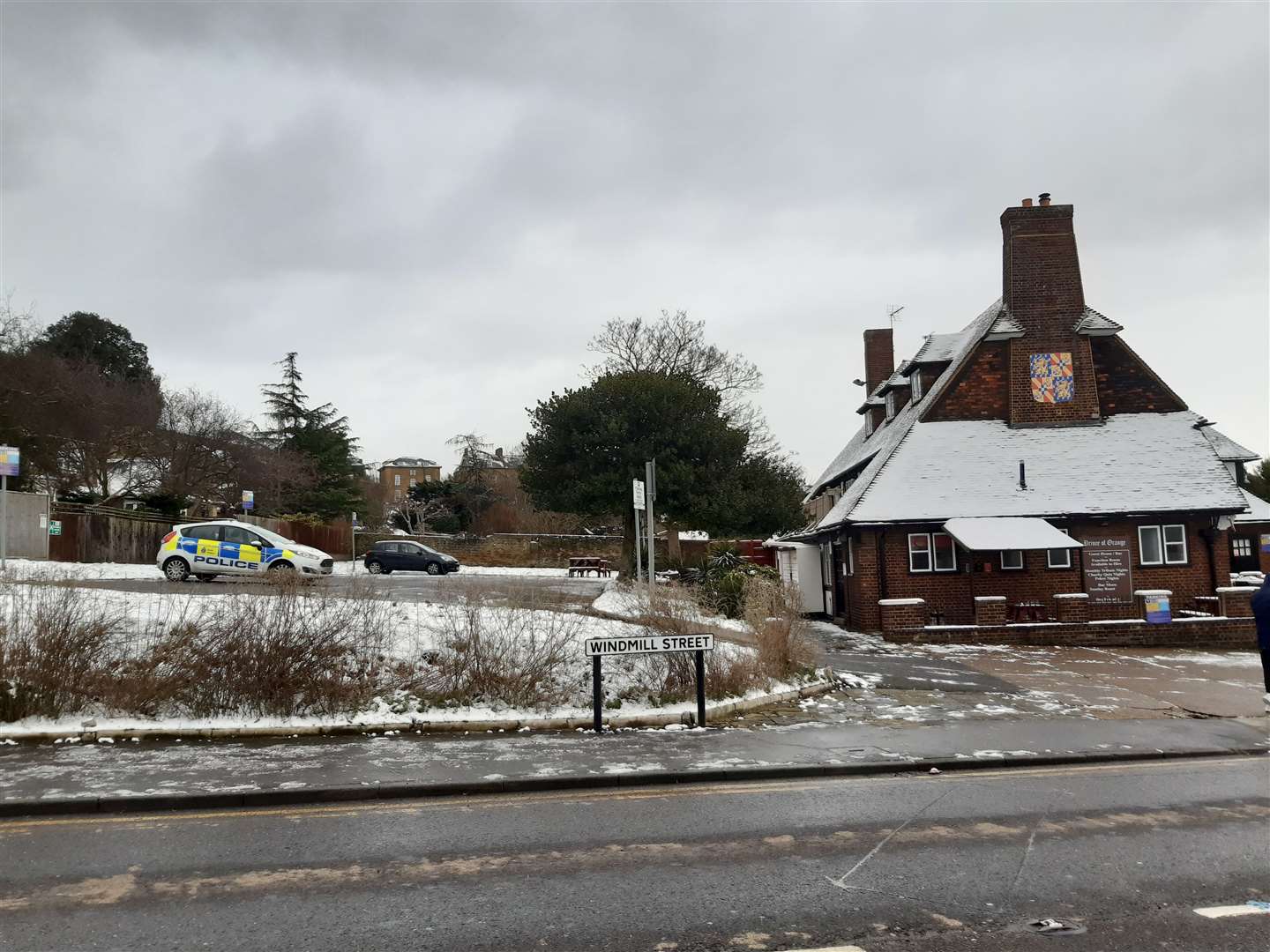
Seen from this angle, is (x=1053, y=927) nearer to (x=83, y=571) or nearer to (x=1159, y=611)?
(x=83, y=571)

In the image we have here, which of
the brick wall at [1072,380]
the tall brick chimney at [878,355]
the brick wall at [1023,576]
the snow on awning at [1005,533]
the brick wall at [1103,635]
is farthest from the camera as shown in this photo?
the tall brick chimney at [878,355]

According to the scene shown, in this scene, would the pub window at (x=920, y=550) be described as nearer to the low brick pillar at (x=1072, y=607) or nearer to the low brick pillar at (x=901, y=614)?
the low brick pillar at (x=901, y=614)

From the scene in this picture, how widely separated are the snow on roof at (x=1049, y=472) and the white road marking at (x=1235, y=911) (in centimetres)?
1723

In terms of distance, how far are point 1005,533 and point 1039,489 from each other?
2453 millimetres

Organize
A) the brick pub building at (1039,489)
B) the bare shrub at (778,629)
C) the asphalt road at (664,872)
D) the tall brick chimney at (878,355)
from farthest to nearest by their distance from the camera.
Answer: the tall brick chimney at (878,355), the brick pub building at (1039,489), the bare shrub at (778,629), the asphalt road at (664,872)

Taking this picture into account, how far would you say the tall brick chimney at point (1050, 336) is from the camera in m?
24.9

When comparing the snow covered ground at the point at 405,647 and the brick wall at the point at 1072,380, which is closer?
the snow covered ground at the point at 405,647

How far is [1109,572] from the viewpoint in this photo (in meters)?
22.3

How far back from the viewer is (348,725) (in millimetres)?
9977

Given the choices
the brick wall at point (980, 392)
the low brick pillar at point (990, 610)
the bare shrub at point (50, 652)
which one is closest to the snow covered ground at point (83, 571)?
the bare shrub at point (50, 652)

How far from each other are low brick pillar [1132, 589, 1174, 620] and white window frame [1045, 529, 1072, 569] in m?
1.69

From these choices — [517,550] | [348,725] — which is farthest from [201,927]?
[517,550]

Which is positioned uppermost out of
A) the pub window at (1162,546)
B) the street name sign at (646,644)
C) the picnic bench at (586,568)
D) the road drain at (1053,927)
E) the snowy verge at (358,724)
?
the pub window at (1162,546)

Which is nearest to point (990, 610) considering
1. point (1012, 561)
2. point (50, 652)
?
point (1012, 561)
